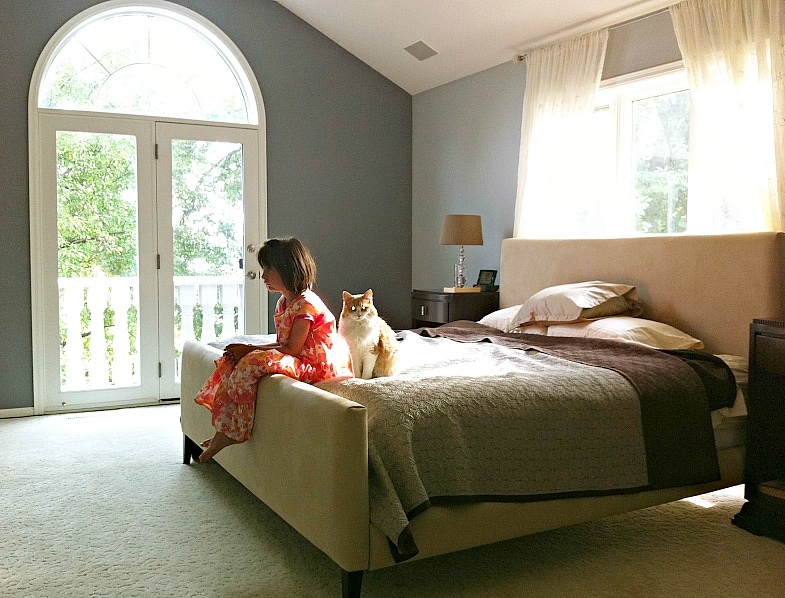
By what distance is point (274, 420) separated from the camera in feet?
8.22

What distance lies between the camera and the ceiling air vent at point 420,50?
520 centimetres

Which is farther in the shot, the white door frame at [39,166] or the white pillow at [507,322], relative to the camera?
the white door frame at [39,166]

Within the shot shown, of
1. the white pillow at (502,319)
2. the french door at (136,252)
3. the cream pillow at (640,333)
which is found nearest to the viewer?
the cream pillow at (640,333)

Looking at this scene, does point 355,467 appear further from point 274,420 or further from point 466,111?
point 466,111

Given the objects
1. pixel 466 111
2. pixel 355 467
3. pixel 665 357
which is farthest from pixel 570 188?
pixel 355 467

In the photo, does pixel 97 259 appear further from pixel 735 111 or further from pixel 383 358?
pixel 735 111

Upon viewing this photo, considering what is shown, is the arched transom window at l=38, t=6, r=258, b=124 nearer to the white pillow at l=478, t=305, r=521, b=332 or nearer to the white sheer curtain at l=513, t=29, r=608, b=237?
the white sheer curtain at l=513, t=29, r=608, b=237

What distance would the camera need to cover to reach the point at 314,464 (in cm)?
222

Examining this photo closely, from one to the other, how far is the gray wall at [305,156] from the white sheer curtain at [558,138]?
1.47 m

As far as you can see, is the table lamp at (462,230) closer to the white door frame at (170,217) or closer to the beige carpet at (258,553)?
the white door frame at (170,217)

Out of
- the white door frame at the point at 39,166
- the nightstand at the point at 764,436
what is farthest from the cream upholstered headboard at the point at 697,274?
the white door frame at the point at 39,166

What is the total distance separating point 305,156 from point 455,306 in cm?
170

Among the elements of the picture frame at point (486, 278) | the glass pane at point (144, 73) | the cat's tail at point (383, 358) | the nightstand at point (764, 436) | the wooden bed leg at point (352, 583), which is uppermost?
the glass pane at point (144, 73)

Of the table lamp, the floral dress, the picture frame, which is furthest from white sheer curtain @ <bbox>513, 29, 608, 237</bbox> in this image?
the floral dress
